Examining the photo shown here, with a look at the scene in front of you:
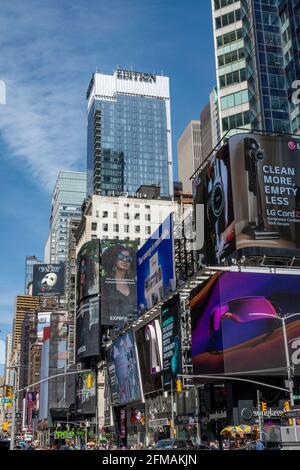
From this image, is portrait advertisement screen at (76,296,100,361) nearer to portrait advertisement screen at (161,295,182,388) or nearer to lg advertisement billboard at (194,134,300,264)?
portrait advertisement screen at (161,295,182,388)

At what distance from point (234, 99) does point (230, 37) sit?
433 inches

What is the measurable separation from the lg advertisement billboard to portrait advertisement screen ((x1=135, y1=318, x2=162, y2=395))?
1377cm

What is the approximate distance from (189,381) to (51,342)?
9778cm

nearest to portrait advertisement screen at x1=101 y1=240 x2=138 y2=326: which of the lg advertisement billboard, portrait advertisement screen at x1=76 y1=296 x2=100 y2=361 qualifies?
portrait advertisement screen at x1=76 y1=296 x2=100 y2=361

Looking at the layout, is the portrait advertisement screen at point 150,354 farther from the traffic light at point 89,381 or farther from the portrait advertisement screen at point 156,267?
the traffic light at point 89,381

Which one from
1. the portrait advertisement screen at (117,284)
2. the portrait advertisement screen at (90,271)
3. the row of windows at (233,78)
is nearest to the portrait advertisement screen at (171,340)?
the portrait advertisement screen at (117,284)

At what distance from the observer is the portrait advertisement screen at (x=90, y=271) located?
109 meters

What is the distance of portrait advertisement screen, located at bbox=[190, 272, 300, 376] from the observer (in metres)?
54.8

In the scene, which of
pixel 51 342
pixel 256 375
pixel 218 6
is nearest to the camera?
pixel 256 375

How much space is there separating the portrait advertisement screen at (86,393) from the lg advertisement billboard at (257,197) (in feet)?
179

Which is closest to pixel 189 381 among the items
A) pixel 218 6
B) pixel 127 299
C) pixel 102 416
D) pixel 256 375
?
pixel 256 375

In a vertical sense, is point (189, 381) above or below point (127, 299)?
below
